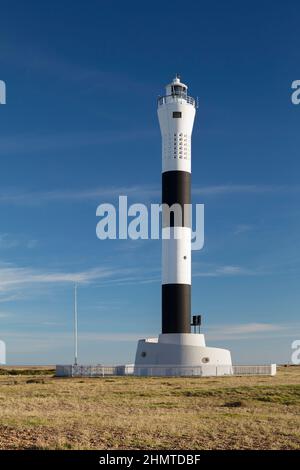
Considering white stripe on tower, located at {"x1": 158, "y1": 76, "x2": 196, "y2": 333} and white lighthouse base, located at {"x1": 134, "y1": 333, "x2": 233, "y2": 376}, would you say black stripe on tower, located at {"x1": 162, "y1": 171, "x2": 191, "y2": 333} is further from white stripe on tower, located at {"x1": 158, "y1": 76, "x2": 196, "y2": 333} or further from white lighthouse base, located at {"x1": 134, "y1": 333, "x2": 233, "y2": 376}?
white lighthouse base, located at {"x1": 134, "y1": 333, "x2": 233, "y2": 376}

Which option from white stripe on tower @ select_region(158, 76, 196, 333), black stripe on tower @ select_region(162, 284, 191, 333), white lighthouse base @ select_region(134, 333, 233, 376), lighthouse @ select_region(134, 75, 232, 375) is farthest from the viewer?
white stripe on tower @ select_region(158, 76, 196, 333)

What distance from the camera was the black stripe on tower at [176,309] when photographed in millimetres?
63281

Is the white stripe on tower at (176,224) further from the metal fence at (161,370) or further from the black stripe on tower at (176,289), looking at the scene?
the metal fence at (161,370)

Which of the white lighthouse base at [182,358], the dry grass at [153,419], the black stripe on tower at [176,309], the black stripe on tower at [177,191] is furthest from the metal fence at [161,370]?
the dry grass at [153,419]

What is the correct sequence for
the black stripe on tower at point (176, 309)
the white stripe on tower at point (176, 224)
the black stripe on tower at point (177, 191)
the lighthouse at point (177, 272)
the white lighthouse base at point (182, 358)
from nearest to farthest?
1. the white lighthouse base at point (182, 358)
2. the lighthouse at point (177, 272)
3. the black stripe on tower at point (176, 309)
4. the white stripe on tower at point (176, 224)
5. the black stripe on tower at point (177, 191)

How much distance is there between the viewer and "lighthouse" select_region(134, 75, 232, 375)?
62.7 metres

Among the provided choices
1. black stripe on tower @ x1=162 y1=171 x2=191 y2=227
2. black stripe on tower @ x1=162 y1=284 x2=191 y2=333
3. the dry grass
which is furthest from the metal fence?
the dry grass

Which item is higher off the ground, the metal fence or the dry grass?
the dry grass

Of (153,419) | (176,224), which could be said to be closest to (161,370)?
(176,224)

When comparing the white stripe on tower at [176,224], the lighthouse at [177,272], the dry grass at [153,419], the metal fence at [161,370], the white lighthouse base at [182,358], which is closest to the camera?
the dry grass at [153,419]

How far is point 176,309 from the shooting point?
63.3m

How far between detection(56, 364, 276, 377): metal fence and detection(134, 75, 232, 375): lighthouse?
Result: 0.34ft

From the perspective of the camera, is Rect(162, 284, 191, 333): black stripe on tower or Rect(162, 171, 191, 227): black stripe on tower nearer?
Rect(162, 284, 191, 333): black stripe on tower
